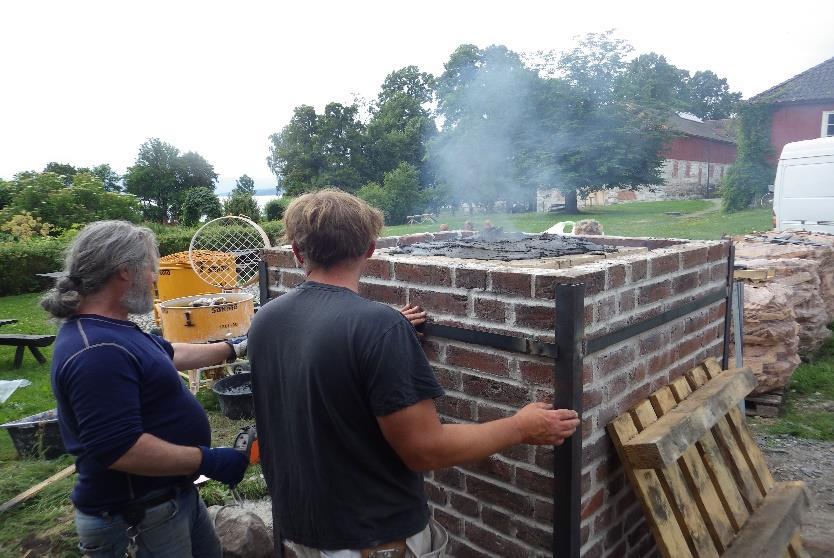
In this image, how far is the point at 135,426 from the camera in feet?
6.20

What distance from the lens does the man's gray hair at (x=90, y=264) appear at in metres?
2.00

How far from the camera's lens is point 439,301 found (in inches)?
95.7

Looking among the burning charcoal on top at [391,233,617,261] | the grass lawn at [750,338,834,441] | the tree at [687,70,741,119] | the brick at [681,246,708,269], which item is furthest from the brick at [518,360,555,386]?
the tree at [687,70,741,119]

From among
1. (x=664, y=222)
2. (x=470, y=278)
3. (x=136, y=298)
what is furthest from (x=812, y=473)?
(x=664, y=222)

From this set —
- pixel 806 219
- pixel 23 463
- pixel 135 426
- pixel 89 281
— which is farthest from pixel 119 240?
pixel 806 219

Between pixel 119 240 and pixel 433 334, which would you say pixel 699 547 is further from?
pixel 119 240

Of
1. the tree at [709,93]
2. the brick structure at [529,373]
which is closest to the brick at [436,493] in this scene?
the brick structure at [529,373]

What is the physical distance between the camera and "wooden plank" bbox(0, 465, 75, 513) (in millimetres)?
3889

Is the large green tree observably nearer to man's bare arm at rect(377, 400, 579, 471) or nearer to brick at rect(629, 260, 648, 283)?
brick at rect(629, 260, 648, 283)

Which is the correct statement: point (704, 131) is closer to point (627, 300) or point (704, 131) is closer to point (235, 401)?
point (235, 401)

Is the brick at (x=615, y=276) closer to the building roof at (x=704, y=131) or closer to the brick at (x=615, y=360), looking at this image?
the brick at (x=615, y=360)

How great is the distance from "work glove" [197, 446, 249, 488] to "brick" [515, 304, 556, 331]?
4.00 ft

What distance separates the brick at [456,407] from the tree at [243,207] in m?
18.1

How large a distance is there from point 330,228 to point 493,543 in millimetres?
1569
